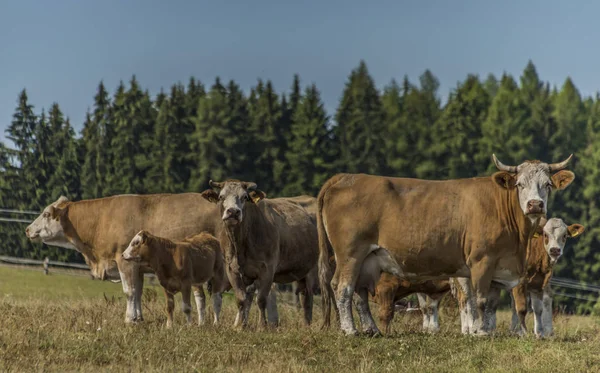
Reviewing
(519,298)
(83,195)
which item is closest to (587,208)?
(83,195)

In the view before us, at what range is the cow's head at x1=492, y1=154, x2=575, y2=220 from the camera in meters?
15.3

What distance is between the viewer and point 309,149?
63250 millimetres

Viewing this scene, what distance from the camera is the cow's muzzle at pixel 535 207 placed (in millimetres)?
15172

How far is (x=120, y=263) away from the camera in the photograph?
19453 mm

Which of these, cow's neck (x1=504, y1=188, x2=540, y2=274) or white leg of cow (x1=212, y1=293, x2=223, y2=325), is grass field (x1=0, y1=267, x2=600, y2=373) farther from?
white leg of cow (x1=212, y1=293, x2=223, y2=325)

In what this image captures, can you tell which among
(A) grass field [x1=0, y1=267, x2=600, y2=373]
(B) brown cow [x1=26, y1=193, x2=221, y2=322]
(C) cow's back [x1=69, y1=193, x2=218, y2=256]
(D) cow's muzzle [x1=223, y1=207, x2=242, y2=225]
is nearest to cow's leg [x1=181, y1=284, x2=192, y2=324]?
(A) grass field [x1=0, y1=267, x2=600, y2=373]

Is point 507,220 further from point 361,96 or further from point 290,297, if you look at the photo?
point 361,96

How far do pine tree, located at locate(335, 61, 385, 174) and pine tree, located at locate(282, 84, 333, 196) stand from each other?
123cm

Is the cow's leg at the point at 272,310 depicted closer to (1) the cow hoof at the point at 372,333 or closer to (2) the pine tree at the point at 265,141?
(1) the cow hoof at the point at 372,333

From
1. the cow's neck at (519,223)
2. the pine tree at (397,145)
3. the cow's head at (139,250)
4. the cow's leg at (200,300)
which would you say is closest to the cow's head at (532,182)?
the cow's neck at (519,223)

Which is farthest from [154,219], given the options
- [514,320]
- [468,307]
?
[514,320]

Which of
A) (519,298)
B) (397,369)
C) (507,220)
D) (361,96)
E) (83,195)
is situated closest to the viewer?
(397,369)

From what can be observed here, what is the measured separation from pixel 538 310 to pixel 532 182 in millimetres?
3994

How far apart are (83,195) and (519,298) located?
1810 inches
